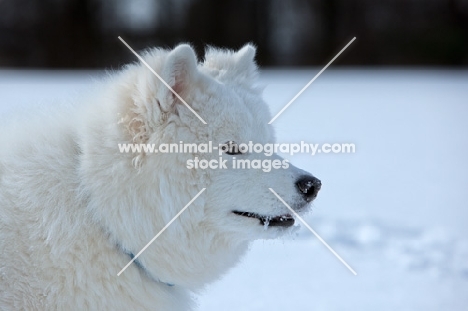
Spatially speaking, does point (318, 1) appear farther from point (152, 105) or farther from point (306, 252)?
point (152, 105)

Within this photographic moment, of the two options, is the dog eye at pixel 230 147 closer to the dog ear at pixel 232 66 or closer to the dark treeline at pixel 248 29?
the dog ear at pixel 232 66

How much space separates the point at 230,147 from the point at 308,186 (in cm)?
43

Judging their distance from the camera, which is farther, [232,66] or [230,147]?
[232,66]

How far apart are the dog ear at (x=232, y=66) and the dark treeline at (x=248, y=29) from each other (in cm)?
1752

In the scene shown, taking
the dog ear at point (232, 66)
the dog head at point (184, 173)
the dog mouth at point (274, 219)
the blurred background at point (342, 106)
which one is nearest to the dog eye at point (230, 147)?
the dog head at point (184, 173)

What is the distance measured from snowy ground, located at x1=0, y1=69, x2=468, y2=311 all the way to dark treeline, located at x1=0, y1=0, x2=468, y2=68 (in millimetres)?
6588

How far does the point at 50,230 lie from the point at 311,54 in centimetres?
1931

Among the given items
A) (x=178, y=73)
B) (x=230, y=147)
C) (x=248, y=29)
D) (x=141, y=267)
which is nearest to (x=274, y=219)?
(x=230, y=147)

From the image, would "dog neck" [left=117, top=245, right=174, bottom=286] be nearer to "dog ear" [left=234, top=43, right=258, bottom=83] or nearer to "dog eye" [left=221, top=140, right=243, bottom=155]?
"dog eye" [left=221, top=140, right=243, bottom=155]

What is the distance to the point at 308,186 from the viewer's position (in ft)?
10.0

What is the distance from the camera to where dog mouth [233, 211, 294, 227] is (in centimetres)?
307

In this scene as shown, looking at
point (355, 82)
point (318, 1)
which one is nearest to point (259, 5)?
point (318, 1)

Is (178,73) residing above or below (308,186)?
above

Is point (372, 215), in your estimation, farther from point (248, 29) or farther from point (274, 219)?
point (248, 29)
